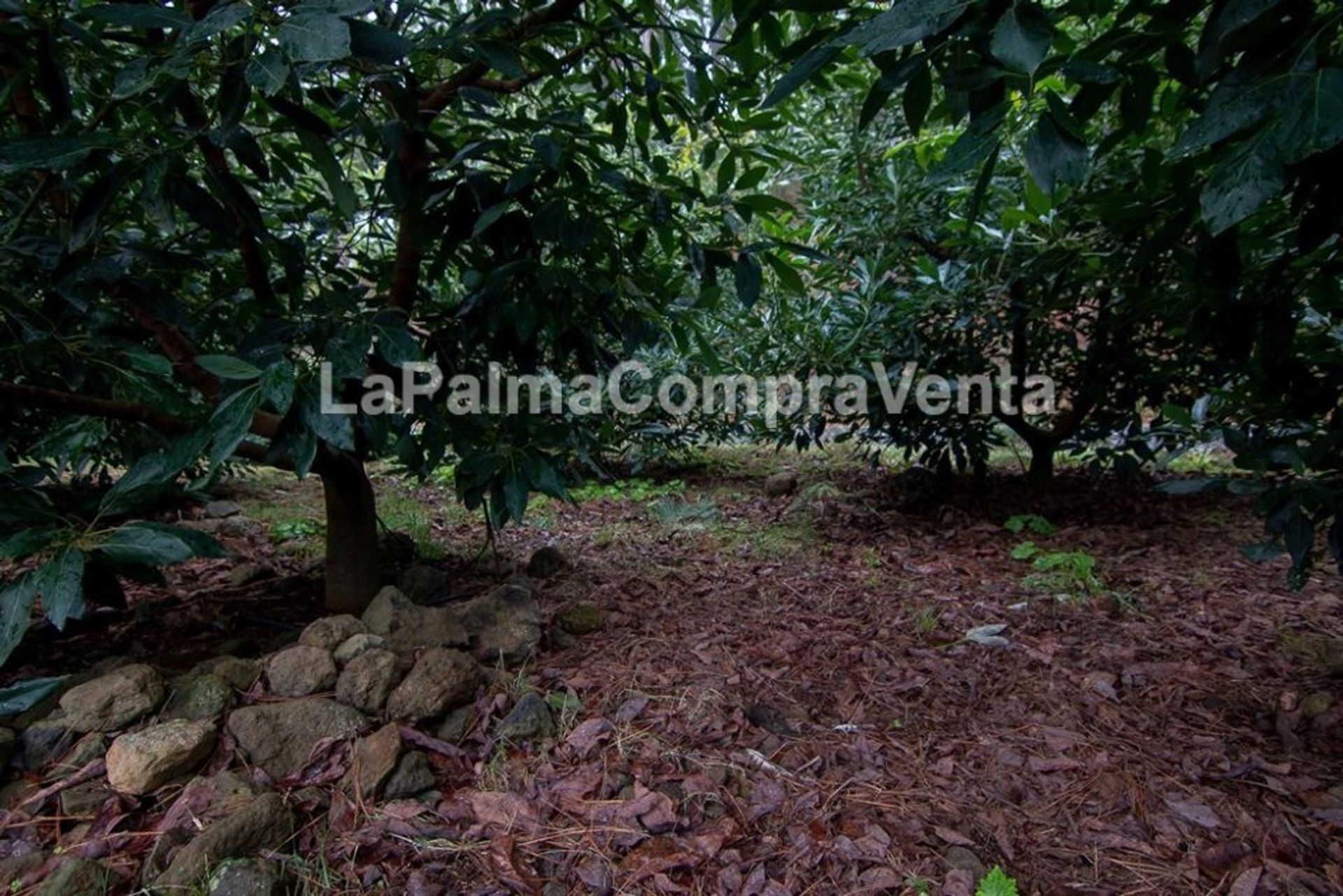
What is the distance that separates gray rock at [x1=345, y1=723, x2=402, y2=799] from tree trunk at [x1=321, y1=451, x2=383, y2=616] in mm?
760

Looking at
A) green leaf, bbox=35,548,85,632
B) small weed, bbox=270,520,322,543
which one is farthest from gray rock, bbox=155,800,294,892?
small weed, bbox=270,520,322,543

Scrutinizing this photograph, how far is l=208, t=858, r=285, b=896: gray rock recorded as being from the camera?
1.00 m

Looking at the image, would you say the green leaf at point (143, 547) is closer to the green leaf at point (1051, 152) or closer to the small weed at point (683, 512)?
the green leaf at point (1051, 152)

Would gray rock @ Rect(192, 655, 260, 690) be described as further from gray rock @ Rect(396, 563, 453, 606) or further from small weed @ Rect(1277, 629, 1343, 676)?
small weed @ Rect(1277, 629, 1343, 676)

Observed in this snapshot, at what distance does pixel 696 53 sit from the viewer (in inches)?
66.3

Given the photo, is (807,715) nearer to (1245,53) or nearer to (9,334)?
(1245,53)

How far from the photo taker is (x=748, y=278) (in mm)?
1429

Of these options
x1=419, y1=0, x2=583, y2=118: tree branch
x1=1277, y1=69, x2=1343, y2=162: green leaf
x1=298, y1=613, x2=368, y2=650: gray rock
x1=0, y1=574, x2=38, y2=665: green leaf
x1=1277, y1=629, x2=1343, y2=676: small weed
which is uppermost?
x1=419, y1=0, x2=583, y2=118: tree branch

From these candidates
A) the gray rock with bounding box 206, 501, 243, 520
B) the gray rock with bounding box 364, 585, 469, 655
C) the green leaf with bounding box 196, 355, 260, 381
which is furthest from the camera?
the gray rock with bounding box 206, 501, 243, 520

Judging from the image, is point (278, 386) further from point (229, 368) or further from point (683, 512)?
point (683, 512)

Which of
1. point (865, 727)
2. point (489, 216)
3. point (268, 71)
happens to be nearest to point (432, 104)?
point (489, 216)

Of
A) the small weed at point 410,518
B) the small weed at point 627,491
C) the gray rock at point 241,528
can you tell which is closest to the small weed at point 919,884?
the small weed at point 410,518

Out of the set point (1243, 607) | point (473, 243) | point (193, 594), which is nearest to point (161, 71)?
point (473, 243)

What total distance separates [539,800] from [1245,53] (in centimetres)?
142
